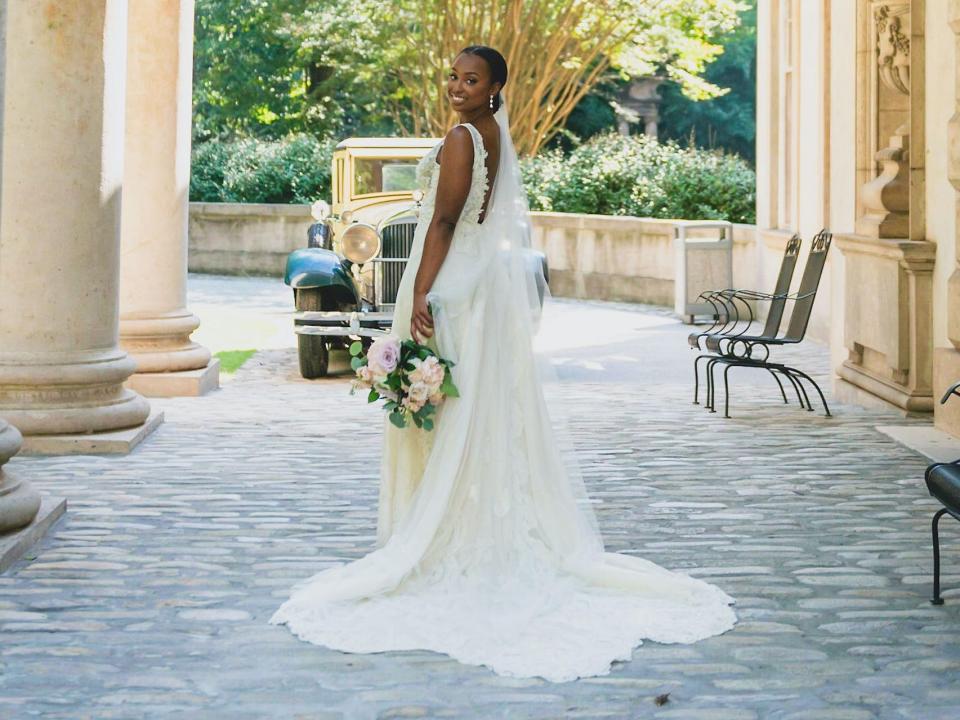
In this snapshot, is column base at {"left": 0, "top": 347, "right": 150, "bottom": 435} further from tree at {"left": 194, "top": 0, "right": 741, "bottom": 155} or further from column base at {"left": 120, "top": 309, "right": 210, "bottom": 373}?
tree at {"left": 194, "top": 0, "right": 741, "bottom": 155}

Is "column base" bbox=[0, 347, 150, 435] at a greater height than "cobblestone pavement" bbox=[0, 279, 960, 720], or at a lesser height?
greater

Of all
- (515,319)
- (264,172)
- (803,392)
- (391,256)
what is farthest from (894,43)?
(264,172)

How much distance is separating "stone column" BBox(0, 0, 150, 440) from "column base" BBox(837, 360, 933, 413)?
17.8 feet

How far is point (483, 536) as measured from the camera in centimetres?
569

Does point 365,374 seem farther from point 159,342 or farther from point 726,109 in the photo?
point 726,109

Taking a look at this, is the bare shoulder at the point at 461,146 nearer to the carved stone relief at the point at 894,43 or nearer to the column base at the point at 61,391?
the column base at the point at 61,391

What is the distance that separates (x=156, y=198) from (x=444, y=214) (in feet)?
22.2

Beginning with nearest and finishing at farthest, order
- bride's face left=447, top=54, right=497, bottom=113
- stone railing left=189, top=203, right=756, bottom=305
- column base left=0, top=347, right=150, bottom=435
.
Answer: bride's face left=447, top=54, right=497, bottom=113, column base left=0, top=347, right=150, bottom=435, stone railing left=189, top=203, right=756, bottom=305

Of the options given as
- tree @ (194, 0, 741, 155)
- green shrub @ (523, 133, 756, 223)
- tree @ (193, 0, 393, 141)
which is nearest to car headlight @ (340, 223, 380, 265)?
green shrub @ (523, 133, 756, 223)

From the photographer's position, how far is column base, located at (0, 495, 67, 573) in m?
6.05

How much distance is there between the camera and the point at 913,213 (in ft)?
35.2

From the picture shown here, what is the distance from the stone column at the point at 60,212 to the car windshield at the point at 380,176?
19.9 ft

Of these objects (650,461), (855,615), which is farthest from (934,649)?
(650,461)

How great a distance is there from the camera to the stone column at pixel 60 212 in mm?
8727
